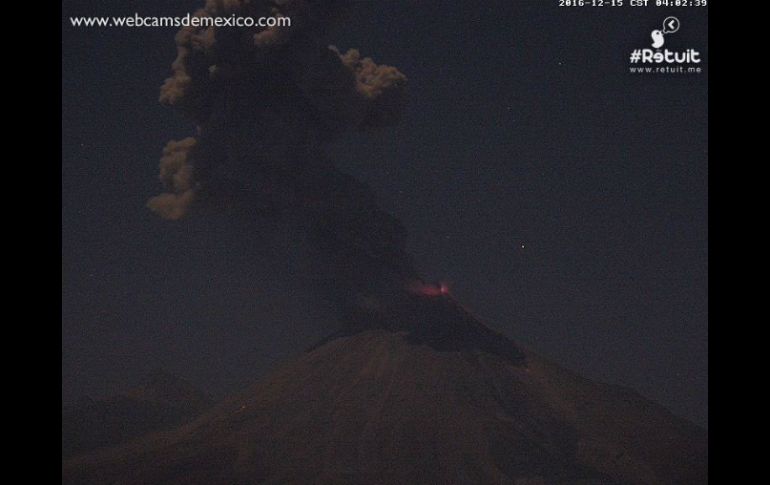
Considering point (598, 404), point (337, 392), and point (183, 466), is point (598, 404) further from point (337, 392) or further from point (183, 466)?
point (183, 466)

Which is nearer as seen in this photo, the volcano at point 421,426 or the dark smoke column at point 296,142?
the volcano at point 421,426

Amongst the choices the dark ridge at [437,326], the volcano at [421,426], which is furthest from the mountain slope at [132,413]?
the dark ridge at [437,326]

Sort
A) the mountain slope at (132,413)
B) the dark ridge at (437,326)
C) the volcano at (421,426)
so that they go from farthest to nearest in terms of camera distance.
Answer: the dark ridge at (437,326)
the mountain slope at (132,413)
the volcano at (421,426)

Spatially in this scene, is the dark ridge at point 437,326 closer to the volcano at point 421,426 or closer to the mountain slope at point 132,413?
the volcano at point 421,426

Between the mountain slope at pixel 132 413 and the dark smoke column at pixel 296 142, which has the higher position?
the dark smoke column at pixel 296 142

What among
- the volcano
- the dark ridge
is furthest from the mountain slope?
the dark ridge

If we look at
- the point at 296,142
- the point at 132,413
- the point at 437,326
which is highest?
the point at 296,142

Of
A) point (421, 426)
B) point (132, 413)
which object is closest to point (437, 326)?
point (421, 426)

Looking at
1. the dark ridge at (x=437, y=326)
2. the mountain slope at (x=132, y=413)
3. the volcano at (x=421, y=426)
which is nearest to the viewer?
the volcano at (x=421, y=426)

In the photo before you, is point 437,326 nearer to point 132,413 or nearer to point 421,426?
point 421,426

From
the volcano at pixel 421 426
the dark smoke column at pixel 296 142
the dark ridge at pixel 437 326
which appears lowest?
the volcano at pixel 421 426
